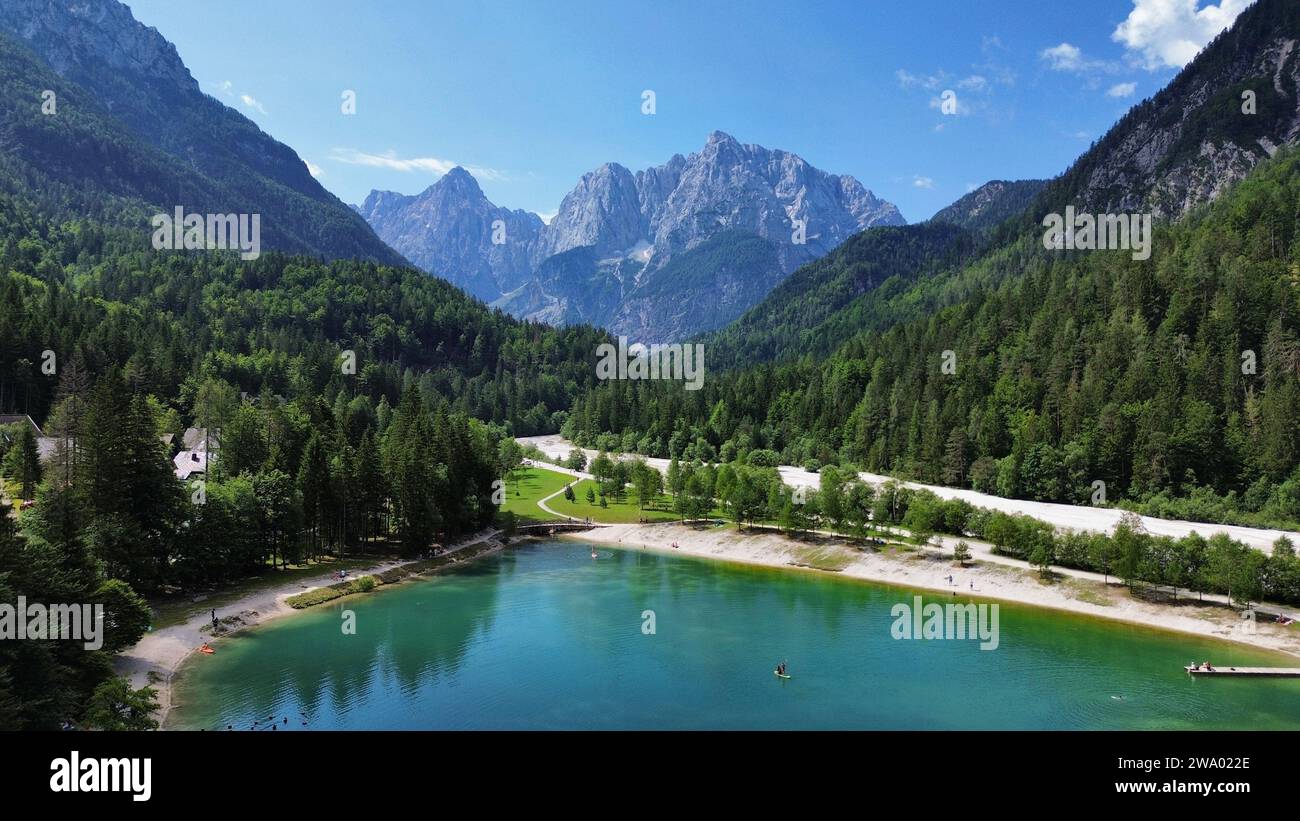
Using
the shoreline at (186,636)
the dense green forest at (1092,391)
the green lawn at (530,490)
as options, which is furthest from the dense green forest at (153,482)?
the dense green forest at (1092,391)

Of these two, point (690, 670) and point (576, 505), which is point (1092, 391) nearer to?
point (576, 505)

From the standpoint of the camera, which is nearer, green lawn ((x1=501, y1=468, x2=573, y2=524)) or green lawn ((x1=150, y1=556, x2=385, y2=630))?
green lawn ((x1=150, y1=556, x2=385, y2=630))

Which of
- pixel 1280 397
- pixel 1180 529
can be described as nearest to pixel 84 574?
pixel 1180 529

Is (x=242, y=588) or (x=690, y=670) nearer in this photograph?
(x=690, y=670)

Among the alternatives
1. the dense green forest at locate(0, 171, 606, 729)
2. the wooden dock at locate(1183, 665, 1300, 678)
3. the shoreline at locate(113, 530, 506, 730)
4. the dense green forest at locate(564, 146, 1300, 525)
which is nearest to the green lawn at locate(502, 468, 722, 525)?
the dense green forest at locate(0, 171, 606, 729)

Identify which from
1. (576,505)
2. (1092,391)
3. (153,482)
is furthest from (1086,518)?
(153,482)

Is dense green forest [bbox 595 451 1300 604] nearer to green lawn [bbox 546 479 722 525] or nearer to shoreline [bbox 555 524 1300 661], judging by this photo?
shoreline [bbox 555 524 1300 661]

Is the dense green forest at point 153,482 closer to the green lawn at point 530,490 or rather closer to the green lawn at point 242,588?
the green lawn at point 242,588
